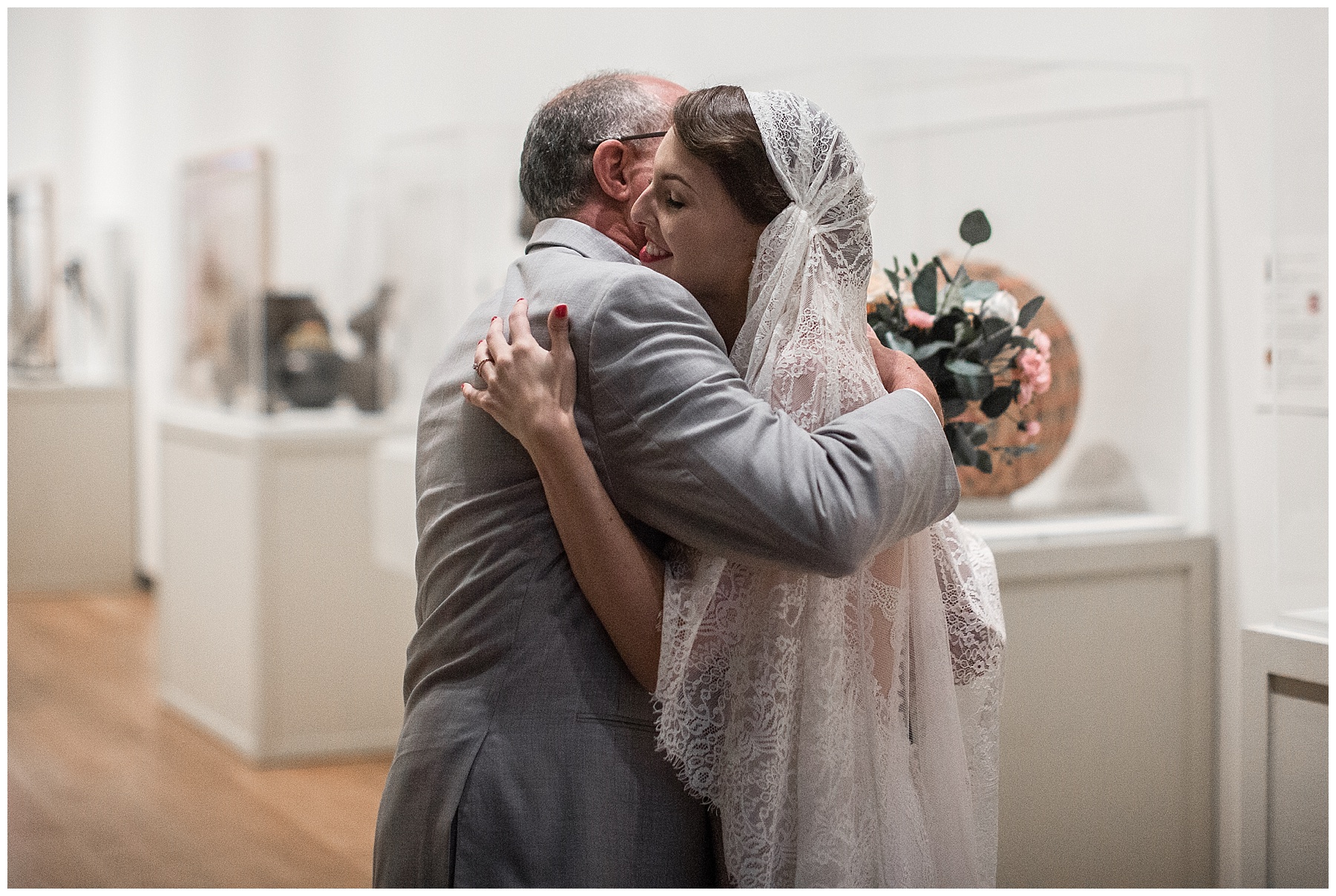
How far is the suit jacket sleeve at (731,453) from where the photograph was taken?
132cm

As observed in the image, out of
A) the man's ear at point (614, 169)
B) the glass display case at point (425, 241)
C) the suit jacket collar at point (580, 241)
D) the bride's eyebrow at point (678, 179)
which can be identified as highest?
the glass display case at point (425, 241)

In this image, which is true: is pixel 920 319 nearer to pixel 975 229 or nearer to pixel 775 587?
pixel 975 229

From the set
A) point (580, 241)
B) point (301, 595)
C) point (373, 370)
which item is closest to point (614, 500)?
point (580, 241)

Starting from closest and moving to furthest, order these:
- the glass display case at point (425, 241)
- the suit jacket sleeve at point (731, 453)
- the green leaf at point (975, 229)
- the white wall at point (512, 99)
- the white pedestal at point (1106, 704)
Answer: the suit jacket sleeve at point (731, 453) → the green leaf at point (975, 229) → the white pedestal at point (1106, 704) → the white wall at point (512, 99) → the glass display case at point (425, 241)

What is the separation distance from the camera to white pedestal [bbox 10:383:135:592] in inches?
319

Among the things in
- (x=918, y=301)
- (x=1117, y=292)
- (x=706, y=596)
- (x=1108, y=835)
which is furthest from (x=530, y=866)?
(x=1117, y=292)

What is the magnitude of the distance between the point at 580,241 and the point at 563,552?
336 mm

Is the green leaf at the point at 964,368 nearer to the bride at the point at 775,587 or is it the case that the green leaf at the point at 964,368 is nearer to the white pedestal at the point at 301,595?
the bride at the point at 775,587

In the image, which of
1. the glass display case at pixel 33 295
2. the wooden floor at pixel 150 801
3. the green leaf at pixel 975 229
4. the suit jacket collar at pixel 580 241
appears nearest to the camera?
the suit jacket collar at pixel 580 241

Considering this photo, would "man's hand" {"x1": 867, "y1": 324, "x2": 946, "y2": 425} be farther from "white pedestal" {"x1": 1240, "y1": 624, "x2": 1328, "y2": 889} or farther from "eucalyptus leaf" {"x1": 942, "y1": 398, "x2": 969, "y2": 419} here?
"white pedestal" {"x1": 1240, "y1": 624, "x2": 1328, "y2": 889}

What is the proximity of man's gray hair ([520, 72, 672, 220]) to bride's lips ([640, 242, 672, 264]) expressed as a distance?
117 mm

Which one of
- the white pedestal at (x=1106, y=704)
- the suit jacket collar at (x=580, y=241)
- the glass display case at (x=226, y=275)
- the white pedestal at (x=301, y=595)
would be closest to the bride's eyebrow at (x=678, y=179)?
the suit jacket collar at (x=580, y=241)

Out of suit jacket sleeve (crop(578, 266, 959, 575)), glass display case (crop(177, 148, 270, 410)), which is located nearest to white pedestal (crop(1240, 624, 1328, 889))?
suit jacket sleeve (crop(578, 266, 959, 575))

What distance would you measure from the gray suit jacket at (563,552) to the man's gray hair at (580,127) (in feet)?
0.16
